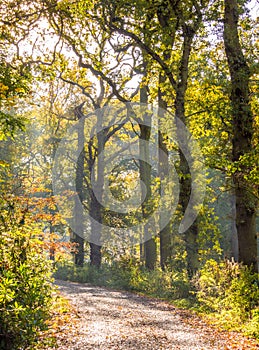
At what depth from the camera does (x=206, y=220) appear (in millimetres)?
15086

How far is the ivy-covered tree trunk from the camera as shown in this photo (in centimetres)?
1133

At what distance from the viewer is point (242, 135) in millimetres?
11586

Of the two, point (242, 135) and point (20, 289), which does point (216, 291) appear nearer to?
point (242, 135)

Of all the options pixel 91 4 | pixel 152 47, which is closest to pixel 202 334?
pixel 152 47

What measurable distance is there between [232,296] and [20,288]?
5.76 m

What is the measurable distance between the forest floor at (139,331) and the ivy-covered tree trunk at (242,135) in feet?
8.10

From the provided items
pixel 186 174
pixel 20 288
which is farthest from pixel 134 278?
pixel 20 288

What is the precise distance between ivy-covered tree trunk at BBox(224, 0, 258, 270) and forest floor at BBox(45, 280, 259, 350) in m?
2.47

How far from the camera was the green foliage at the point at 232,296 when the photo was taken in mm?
8930

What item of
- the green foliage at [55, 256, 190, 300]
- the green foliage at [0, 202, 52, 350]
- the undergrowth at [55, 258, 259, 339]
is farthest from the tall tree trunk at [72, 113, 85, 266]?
the green foliage at [0, 202, 52, 350]

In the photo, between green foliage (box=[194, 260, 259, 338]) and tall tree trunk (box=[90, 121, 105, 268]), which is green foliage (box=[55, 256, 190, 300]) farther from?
green foliage (box=[194, 260, 259, 338])

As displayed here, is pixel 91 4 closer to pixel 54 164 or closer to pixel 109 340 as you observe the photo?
pixel 109 340

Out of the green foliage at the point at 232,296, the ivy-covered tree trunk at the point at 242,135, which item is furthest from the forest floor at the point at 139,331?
the ivy-covered tree trunk at the point at 242,135

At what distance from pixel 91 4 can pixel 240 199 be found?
8734 millimetres
